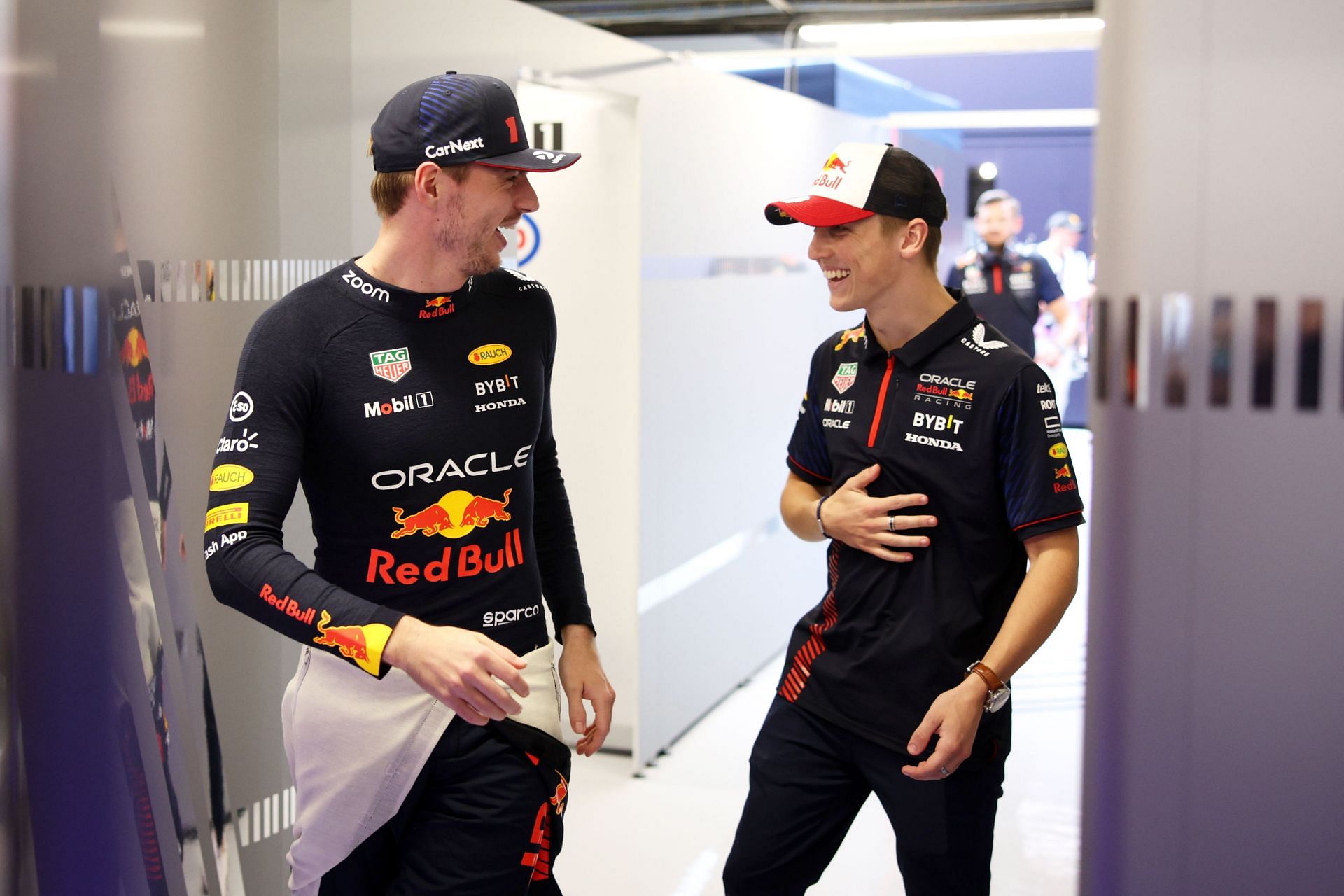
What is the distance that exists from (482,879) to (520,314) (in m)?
0.76

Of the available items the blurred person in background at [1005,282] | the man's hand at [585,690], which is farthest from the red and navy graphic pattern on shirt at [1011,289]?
the man's hand at [585,690]

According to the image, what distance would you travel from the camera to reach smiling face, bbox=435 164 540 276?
69.0 inches

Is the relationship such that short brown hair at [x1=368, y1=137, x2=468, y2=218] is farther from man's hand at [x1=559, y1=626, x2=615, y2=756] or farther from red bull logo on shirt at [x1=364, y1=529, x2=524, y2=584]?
man's hand at [x1=559, y1=626, x2=615, y2=756]

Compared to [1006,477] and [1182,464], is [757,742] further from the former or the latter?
[1182,464]

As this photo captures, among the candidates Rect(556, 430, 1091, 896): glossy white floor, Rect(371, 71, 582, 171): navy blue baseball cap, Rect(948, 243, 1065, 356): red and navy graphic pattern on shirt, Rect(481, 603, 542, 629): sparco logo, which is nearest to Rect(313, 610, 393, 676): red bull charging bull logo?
Rect(481, 603, 542, 629): sparco logo

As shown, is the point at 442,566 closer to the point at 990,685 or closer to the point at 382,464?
the point at 382,464

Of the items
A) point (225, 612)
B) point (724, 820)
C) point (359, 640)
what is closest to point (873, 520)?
point (359, 640)

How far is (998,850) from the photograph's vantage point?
3.60 metres

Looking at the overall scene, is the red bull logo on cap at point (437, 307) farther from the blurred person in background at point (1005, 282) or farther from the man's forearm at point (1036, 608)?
the blurred person in background at point (1005, 282)

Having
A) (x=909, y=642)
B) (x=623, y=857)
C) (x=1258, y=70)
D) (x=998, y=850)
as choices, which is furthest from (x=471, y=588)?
(x=998, y=850)

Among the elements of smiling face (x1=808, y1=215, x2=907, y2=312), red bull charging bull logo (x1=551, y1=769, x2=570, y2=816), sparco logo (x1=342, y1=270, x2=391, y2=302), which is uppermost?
smiling face (x1=808, y1=215, x2=907, y2=312)

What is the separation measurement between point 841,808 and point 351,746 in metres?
0.81

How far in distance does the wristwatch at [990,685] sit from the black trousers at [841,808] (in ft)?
0.26

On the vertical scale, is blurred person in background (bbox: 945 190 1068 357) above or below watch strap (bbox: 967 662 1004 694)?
above
